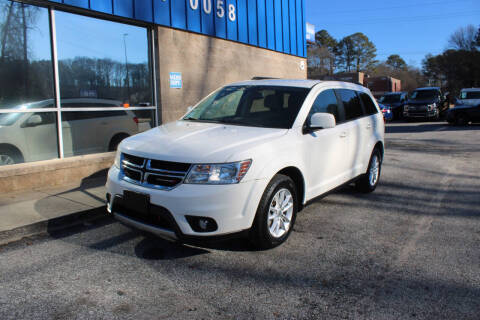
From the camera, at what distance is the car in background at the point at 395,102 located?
26539mm

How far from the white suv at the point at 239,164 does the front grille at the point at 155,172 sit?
0.01m

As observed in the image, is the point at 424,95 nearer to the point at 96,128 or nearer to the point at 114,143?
the point at 114,143

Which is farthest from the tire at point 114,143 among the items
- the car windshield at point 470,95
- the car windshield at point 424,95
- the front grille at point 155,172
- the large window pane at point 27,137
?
the car windshield at point 424,95

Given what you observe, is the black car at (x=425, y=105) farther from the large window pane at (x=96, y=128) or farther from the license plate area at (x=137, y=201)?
the license plate area at (x=137, y=201)

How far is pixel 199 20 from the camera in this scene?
969 centimetres

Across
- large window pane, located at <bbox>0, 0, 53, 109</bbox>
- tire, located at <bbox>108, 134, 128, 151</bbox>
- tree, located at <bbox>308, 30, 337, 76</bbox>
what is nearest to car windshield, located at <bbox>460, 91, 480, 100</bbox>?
tire, located at <bbox>108, 134, 128, 151</bbox>

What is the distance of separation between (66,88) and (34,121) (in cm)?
85

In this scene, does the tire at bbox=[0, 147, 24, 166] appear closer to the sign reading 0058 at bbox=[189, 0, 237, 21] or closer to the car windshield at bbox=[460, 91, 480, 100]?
the sign reading 0058 at bbox=[189, 0, 237, 21]

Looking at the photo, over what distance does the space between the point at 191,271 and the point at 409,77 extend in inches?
4732

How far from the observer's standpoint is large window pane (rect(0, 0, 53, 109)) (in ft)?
21.3

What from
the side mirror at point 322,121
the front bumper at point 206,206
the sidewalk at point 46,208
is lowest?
the sidewalk at point 46,208

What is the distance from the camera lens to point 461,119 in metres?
19.5

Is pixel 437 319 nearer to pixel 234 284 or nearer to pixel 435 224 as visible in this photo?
pixel 234 284

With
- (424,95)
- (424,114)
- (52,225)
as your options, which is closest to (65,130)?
(52,225)
